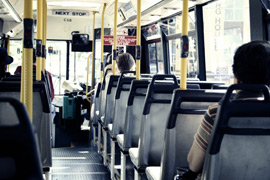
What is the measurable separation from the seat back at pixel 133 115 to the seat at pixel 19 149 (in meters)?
2.10

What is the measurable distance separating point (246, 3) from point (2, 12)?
187 inches

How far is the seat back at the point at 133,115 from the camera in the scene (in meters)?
3.24

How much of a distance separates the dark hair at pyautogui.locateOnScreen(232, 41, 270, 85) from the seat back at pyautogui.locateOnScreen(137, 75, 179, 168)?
3.11 feet

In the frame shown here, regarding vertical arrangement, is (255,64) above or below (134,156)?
above

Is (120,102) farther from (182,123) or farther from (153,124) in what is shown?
(182,123)

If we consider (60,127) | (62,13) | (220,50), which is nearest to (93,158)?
(60,127)

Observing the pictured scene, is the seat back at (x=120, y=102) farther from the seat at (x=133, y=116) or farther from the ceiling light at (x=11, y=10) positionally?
the ceiling light at (x=11, y=10)

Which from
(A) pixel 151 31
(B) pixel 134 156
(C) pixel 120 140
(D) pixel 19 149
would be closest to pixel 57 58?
(A) pixel 151 31

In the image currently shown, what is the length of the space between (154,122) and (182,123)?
0.61 m

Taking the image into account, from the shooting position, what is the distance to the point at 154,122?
2.80 meters

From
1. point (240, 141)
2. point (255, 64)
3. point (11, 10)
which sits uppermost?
point (11, 10)

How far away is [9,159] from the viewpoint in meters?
1.11

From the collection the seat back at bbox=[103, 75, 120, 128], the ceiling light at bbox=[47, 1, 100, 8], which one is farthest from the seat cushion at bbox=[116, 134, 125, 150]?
the ceiling light at bbox=[47, 1, 100, 8]

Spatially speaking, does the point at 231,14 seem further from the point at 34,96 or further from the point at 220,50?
the point at 34,96
